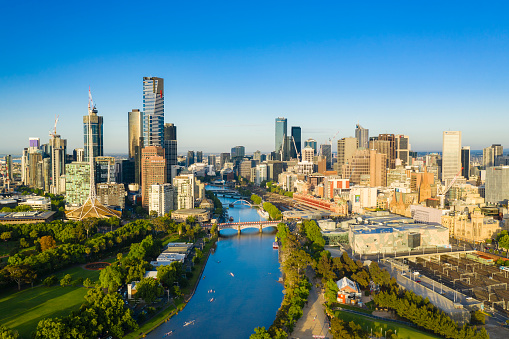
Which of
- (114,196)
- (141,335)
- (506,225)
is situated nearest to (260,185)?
(114,196)

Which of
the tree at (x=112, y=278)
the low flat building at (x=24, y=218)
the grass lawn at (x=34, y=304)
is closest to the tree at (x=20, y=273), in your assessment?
the grass lawn at (x=34, y=304)

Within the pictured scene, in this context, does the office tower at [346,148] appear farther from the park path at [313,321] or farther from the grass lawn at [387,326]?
the grass lawn at [387,326]

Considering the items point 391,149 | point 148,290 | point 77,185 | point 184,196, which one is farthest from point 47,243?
point 391,149

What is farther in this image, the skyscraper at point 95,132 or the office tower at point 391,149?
the office tower at point 391,149

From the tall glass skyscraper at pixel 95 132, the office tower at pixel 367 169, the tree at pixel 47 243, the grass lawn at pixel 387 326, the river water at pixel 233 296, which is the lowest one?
the river water at pixel 233 296

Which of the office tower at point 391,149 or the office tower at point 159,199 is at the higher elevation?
the office tower at point 391,149

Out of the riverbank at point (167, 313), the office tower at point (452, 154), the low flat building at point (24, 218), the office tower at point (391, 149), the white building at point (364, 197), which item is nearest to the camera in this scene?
the riverbank at point (167, 313)

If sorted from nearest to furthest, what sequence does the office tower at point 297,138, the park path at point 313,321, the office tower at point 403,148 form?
the park path at point 313,321 → the office tower at point 403,148 → the office tower at point 297,138

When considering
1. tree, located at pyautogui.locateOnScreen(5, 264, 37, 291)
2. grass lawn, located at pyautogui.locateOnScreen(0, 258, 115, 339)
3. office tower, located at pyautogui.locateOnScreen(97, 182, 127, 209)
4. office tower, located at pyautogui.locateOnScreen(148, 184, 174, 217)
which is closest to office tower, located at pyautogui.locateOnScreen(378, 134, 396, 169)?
office tower, located at pyautogui.locateOnScreen(148, 184, 174, 217)
